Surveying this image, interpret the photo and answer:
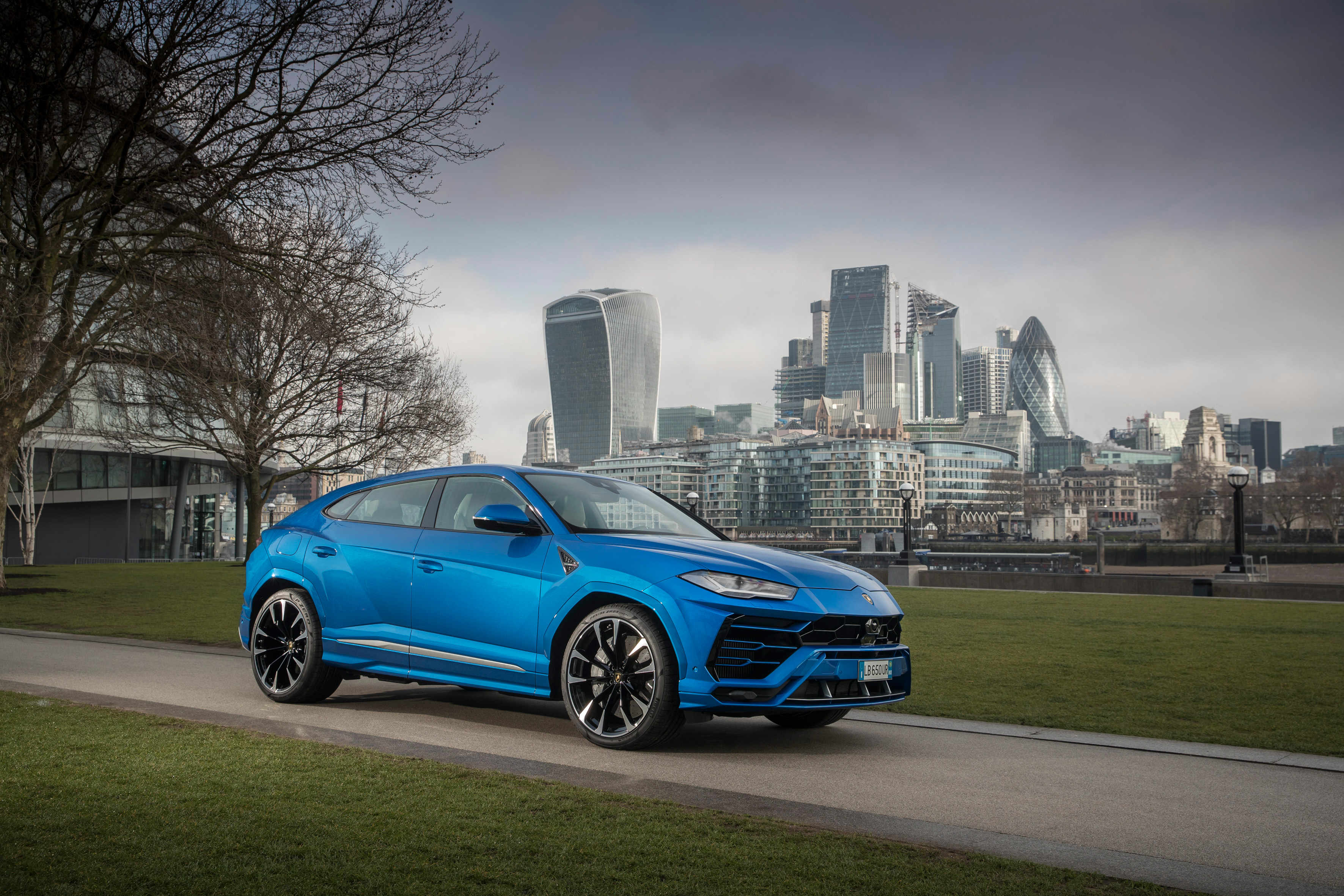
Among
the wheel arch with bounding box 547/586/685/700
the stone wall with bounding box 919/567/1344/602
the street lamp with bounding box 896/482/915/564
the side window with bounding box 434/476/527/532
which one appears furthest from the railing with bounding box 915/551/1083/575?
the wheel arch with bounding box 547/586/685/700

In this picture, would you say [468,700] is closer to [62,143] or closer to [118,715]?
[118,715]

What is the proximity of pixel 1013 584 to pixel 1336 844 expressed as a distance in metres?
26.7

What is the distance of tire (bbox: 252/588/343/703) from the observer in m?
7.47

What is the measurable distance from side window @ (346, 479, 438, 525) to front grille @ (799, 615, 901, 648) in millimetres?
2858

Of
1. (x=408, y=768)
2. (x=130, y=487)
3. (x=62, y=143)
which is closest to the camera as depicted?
(x=408, y=768)

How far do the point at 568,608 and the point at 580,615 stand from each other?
0.28 ft

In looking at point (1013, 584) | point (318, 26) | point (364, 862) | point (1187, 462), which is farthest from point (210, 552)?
point (1187, 462)

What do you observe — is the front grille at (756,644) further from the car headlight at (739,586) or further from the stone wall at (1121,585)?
the stone wall at (1121,585)

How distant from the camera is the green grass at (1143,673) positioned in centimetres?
741

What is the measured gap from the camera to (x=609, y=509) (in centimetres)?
705

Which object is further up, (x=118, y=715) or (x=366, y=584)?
(x=366, y=584)

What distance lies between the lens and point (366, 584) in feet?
23.8

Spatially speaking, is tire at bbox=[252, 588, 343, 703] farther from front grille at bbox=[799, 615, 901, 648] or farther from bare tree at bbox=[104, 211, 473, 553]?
bare tree at bbox=[104, 211, 473, 553]

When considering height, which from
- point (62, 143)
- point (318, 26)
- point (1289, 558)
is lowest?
point (1289, 558)
